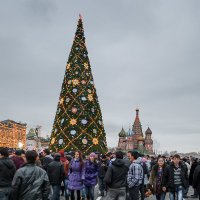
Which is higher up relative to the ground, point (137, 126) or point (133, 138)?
point (137, 126)

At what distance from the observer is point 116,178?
8.29 meters

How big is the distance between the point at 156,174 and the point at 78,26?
15198 millimetres

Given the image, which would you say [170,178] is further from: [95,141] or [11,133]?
[11,133]

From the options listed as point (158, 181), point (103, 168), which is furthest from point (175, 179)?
point (103, 168)

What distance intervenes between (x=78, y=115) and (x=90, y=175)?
375 inches

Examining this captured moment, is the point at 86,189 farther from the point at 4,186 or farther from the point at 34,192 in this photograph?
the point at 34,192

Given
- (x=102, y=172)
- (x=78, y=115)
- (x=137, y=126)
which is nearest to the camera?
(x=102, y=172)

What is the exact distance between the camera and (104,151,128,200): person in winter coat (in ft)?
27.2

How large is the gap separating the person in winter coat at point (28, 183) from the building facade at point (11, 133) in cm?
13084

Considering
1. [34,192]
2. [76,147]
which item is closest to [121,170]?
[34,192]

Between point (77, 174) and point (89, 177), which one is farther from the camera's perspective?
point (89, 177)

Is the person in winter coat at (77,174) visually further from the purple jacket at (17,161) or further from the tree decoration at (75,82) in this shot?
the tree decoration at (75,82)

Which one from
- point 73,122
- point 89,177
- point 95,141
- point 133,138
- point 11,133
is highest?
point 11,133

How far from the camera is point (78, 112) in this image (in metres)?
21.7
